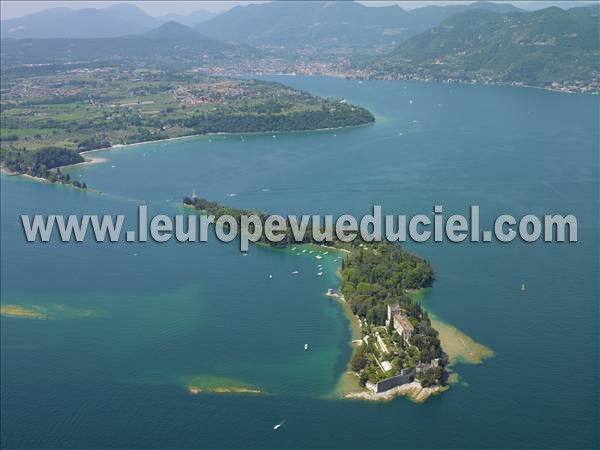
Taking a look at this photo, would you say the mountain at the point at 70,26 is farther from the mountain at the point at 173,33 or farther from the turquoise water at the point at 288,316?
the turquoise water at the point at 288,316

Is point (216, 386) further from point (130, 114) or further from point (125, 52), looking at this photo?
point (125, 52)

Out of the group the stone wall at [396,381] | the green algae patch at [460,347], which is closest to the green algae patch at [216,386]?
the stone wall at [396,381]

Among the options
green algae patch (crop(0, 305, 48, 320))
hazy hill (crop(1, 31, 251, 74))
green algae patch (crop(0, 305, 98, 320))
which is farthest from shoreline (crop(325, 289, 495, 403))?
hazy hill (crop(1, 31, 251, 74))

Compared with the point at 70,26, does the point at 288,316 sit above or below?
below

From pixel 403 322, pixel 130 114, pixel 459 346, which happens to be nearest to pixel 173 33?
pixel 130 114

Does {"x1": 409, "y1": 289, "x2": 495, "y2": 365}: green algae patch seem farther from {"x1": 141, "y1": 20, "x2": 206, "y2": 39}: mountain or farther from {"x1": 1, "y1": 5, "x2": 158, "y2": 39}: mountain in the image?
{"x1": 1, "y1": 5, "x2": 158, "y2": 39}: mountain

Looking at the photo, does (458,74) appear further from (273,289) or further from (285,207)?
(273,289)
